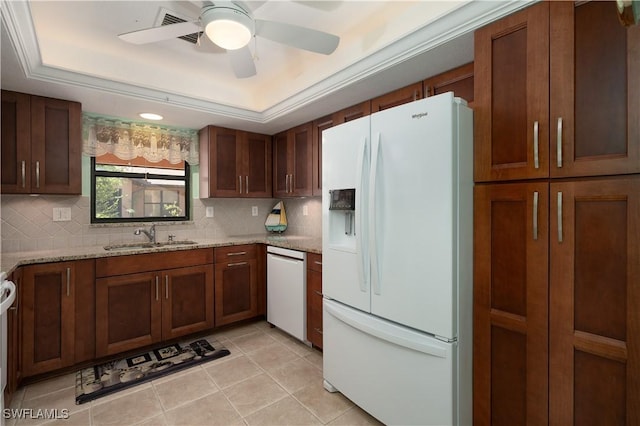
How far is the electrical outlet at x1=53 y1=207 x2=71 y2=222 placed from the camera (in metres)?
2.76

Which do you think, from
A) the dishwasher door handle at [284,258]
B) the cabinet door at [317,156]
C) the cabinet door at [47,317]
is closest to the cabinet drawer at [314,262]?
the dishwasher door handle at [284,258]

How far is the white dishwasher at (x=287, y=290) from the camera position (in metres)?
2.77

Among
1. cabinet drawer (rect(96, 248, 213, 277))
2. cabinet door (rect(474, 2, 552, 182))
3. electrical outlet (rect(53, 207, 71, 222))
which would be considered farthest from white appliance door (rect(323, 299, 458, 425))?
electrical outlet (rect(53, 207, 71, 222))

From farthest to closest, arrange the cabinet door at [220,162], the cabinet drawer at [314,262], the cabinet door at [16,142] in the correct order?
the cabinet door at [220,162] → the cabinet drawer at [314,262] → the cabinet door at [16,142]

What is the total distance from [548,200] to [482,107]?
55 cm

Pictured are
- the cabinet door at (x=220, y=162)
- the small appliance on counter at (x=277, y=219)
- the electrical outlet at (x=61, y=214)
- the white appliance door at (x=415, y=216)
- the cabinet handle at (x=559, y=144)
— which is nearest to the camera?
the cabinet handle at (x=559, y=144)

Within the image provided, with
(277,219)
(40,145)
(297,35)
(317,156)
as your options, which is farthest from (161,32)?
(277,219)

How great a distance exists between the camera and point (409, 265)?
5.23ft

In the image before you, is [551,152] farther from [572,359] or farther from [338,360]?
[338,360]

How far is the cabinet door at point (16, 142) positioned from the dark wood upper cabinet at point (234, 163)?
1.43 meters

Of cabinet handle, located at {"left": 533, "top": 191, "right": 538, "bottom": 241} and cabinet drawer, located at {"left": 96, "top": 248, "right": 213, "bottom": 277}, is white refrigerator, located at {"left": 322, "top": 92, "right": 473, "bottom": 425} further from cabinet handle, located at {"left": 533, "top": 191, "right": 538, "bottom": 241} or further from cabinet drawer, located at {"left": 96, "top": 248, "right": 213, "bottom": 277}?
cabinet drawer, located at {"left": 96, "top": 248, "right": 213, "bottom": 277}

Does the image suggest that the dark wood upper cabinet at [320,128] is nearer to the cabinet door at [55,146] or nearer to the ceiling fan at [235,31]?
the ceiling fan at [235,31]

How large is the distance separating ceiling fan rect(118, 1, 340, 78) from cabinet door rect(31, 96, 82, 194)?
1.36 m

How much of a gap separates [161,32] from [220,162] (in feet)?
5.92
